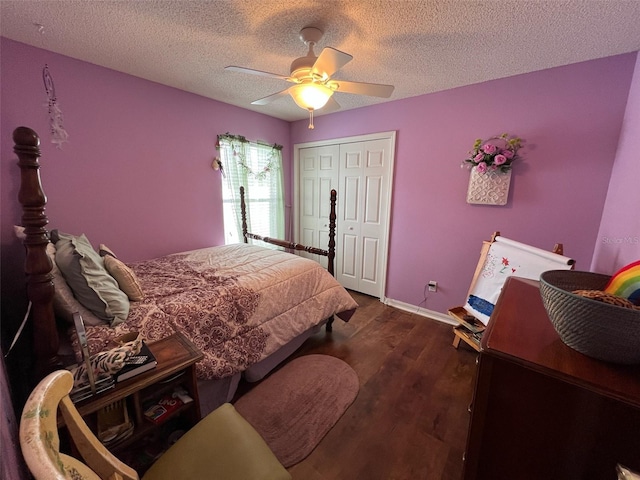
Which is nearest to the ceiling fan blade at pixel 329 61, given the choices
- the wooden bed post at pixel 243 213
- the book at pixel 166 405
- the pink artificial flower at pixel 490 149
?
the pink artificial flower at pixel 490 149

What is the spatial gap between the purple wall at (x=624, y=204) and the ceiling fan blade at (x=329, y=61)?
1849 mm

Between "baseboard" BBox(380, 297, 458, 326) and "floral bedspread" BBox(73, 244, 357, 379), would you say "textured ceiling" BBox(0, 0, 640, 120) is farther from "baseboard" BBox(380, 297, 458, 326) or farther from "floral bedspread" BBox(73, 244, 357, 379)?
"baseboard" BBox(380, 297, 458, 326)

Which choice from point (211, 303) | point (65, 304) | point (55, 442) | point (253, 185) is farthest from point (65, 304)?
point (253, 185)

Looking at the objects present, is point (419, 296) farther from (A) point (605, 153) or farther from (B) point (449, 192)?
(A) point (605, 153)

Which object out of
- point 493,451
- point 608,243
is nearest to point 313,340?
point 493,451

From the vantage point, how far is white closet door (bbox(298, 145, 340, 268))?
142 inches

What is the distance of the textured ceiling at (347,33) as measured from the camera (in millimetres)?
1437

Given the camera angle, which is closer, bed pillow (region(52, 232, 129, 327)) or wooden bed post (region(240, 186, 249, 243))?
bed pillow (region(52, 232, 129, 327))

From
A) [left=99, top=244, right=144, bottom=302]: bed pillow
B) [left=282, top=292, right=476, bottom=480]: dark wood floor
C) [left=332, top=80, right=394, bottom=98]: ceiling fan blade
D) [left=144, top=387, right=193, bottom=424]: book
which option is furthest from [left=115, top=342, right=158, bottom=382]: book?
[left=332, top=80, right=394, bottom=98]: ceiling fan blade

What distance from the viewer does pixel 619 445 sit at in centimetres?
61

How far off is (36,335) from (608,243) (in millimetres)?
3291

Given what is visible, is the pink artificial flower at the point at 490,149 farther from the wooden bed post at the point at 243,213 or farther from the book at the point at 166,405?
the book at the point at 166,405

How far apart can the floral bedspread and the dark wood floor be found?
45 cm

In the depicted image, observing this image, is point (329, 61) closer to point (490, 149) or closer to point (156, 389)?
point (490, 149)
